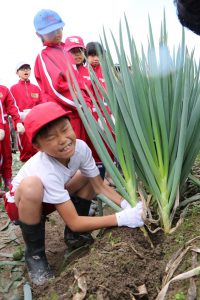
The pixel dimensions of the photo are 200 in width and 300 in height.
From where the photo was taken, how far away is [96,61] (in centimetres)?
283

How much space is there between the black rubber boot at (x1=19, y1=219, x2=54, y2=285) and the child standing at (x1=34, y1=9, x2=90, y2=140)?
2.39 feet

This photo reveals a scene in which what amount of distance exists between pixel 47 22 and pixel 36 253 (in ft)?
4.00

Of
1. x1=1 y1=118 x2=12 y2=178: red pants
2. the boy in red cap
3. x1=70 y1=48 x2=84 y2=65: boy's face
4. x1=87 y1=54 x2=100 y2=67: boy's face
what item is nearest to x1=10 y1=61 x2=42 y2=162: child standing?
x1=1 y1=118 x2=12 y2=178: red pants

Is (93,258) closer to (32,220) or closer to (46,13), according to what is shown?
(32,220)

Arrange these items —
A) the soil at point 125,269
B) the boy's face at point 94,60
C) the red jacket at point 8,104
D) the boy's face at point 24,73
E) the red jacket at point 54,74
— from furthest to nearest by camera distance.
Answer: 1. the boy's face at point 24,73
2. the red jacket at point 8,104
3. the boy's face at point 94,60
4. the red jacket at point 54,74
5. the soil at point 125,269

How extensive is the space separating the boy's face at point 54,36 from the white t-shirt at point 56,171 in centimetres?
71

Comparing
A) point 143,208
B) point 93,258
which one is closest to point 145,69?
point 143,208

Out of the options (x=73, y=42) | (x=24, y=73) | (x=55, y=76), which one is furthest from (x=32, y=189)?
(x=24, y=73)

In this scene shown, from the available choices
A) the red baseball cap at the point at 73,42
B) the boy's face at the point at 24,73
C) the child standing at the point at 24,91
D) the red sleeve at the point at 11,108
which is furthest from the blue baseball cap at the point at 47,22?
the boy's face at the point at 24,73

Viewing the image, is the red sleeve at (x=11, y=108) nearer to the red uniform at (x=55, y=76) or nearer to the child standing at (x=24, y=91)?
the child standing at (x=24, y=91)

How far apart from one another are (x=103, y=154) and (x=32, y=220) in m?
0.43

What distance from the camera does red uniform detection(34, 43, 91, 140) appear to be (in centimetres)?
213

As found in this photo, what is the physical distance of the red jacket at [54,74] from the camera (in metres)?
2.13

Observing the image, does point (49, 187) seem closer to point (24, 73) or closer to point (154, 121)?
point (154, 121)
